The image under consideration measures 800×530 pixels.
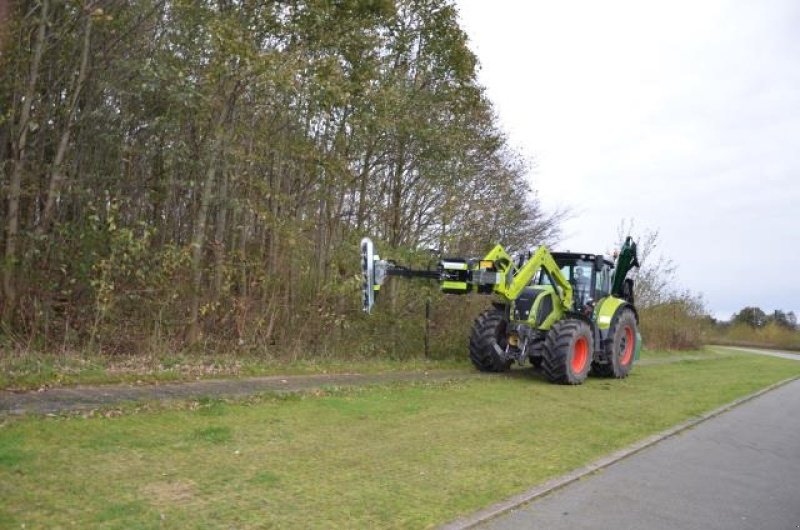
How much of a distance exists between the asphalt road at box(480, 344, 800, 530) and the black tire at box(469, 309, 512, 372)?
598cm

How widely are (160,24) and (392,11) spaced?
19.3 feet

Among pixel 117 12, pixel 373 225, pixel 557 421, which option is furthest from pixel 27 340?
pixel 373 225

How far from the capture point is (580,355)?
1634 cm

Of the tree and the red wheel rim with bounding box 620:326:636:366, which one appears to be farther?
the tree

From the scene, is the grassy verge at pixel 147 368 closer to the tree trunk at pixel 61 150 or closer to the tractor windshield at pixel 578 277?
the tree trunk at pixel 61 150

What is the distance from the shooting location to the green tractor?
47.8 feet

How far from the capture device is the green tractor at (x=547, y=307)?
1456 centimetres

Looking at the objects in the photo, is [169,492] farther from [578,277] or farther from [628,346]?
[628,346]

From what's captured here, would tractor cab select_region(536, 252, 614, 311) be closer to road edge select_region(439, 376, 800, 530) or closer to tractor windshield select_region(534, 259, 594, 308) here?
tractor windshield select_region(534, 259, 594, 308)

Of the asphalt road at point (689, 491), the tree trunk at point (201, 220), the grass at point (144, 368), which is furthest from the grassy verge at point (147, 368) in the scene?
the asphalt road at point (689, 491)

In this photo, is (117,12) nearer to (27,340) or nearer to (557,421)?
(27,340)

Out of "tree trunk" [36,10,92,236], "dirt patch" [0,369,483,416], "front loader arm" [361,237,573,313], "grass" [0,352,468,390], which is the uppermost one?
"tree trunk" [36,10,92,236]

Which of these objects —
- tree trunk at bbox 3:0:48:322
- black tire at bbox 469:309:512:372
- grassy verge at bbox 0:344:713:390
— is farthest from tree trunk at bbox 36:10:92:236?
black tire at bbox 469:309:512:372

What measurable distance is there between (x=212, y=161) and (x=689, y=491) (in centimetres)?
1097
